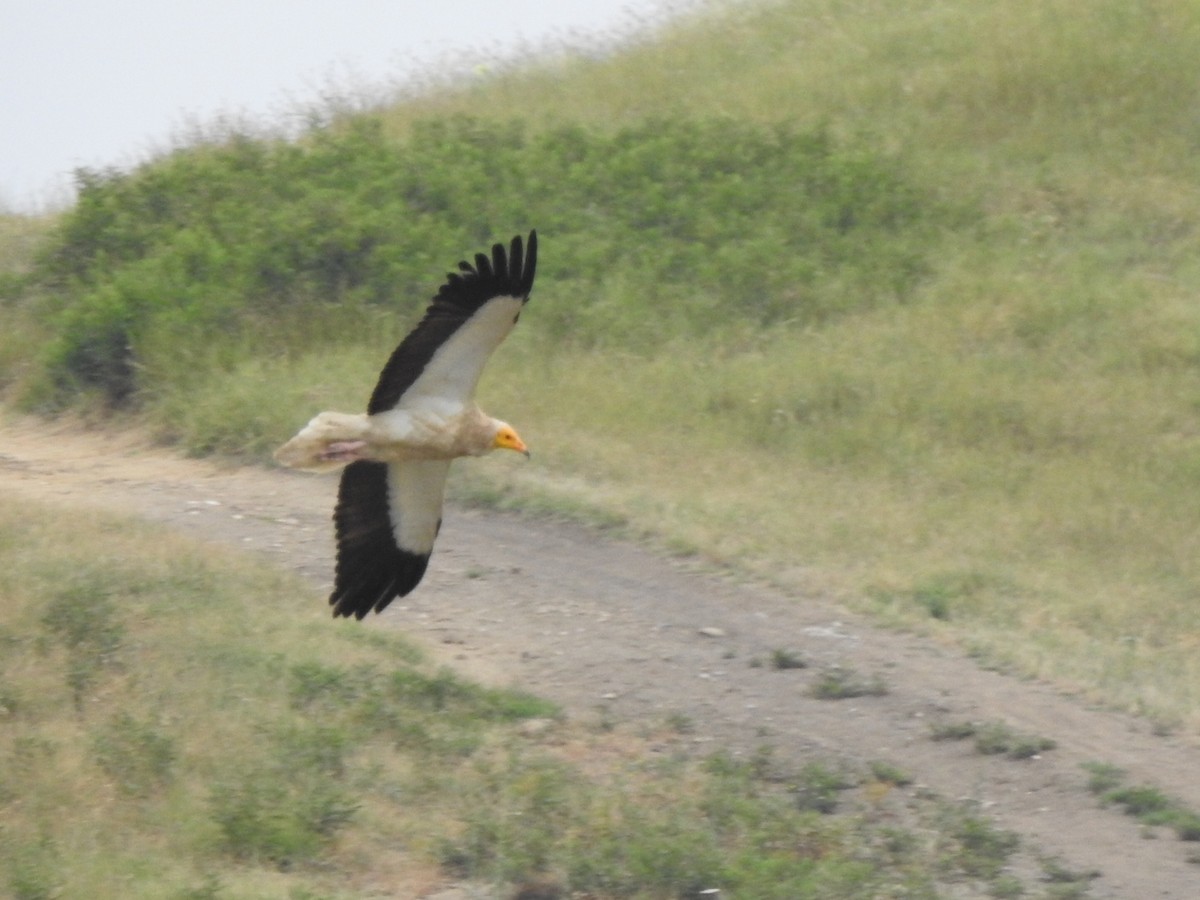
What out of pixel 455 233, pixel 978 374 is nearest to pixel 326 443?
Result: pixel 978 374

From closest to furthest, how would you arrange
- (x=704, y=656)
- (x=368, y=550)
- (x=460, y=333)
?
(x=460, y=333) → (x=368, y=550) → (x=704, y=656)

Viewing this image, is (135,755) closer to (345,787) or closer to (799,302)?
(345,787)

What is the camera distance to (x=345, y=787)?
624cm

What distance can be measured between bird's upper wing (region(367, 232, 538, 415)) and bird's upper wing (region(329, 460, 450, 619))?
446 mm

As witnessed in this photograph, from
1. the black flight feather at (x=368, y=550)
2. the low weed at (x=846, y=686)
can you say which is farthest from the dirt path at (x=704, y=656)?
the black flight feather at (x=368, y=550)

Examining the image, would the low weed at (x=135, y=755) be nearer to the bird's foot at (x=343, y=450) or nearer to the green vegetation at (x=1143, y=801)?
the bird's foot at (x=343, y=450)

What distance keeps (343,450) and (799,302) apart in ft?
21.2

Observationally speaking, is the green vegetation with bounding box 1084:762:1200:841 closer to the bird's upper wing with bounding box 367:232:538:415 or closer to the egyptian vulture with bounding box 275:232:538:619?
the egyptian vulture with bounding box 275:232:538:619

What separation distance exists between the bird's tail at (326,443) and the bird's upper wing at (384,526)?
430 millimetres

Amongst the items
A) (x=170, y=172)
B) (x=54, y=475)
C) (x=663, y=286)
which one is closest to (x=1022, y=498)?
(x=663, y=286)

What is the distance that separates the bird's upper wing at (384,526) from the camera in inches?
241

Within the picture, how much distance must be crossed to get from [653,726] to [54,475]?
13.8 ft

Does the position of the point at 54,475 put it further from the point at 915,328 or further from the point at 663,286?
the point at 915,328

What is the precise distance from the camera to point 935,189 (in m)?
13.3
